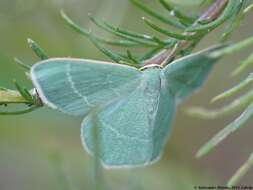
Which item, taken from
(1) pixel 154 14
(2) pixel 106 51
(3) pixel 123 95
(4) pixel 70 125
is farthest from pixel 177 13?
(4) pixel 70 125

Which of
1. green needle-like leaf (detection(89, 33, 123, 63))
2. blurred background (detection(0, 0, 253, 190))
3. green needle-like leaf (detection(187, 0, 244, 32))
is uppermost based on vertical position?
green needle-like leaf (detection(187, 0, 244, 32))

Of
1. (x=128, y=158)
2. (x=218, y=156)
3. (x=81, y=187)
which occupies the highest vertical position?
(x=128, y=158)

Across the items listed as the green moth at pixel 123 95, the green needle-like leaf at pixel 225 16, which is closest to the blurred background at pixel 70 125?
the green moth at pixel 123 95

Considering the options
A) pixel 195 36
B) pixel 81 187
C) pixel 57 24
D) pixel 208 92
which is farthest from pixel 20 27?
pixel 195 36

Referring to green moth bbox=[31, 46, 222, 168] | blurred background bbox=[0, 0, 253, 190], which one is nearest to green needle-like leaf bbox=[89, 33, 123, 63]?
green moth bbox=[31, 46, 222, 168]

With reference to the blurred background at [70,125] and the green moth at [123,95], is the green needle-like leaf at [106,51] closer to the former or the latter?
the green moth at [123,95]

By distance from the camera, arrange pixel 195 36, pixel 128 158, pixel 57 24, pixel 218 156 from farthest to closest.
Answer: pixel 218 156 → pixel 57 24 → pixel 128 158 → pixel 195 36

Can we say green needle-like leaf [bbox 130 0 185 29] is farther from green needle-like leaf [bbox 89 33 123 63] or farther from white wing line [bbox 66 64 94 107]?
white wing line [bbox 66 64 94 107]

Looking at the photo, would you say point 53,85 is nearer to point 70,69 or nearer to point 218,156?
point 70,69
